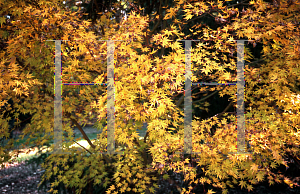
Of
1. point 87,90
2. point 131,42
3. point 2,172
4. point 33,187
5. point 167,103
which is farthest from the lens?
point 2,172

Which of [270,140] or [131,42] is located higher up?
[131,42]

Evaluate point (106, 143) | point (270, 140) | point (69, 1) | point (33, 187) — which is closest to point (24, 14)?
point (106, 143)

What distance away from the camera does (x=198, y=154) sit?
3.19 meters

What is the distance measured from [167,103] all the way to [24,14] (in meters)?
2.33

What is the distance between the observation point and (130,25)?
3414 mm

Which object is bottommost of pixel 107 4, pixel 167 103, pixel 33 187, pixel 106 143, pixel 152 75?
pixel 33 187

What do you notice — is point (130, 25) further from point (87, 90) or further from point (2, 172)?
point (2, 172)

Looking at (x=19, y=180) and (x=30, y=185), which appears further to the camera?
(x=19, y=180)

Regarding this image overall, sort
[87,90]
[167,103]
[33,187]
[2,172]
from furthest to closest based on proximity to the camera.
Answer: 1. [2,172]
2. [33,187]
3. [87,90]
4. [167,103]

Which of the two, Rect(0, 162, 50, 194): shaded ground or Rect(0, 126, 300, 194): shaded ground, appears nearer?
Rect(0, 126, 300, 194): shaded ground

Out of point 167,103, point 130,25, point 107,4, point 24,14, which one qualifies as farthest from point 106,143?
point 107,4

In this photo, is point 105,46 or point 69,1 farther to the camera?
point 69,1

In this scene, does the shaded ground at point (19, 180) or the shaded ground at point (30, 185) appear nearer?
the shaded ground at point (30, 185)

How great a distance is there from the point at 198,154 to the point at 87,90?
88.0 inches
